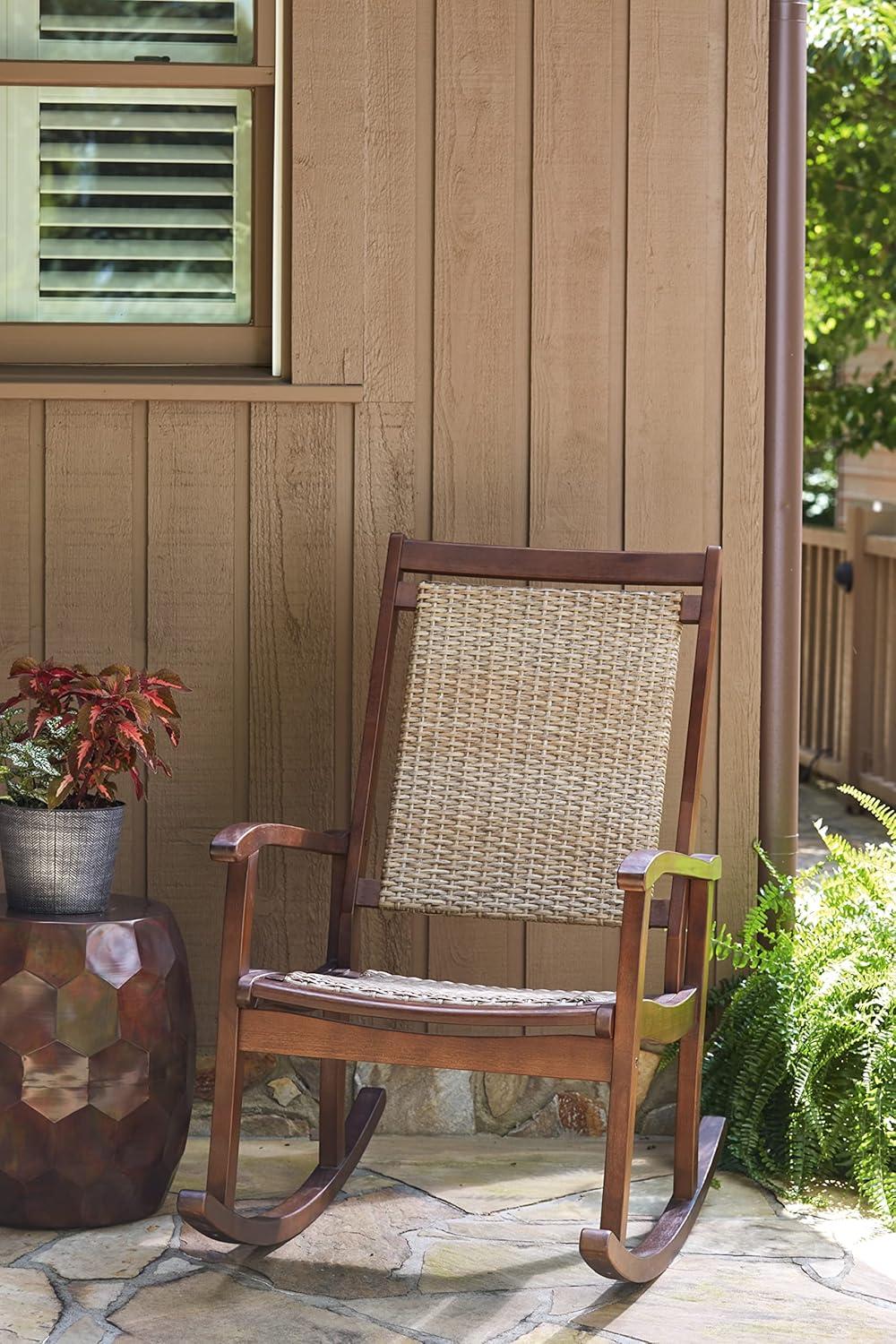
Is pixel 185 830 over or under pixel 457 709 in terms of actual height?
under

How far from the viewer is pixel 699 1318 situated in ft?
6.90

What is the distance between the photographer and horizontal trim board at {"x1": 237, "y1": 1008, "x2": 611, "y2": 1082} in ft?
6.64

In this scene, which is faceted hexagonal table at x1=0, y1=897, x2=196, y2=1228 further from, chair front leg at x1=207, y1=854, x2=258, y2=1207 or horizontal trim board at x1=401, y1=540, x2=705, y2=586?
horizontal trim board at x1=401, y1=540, x2=705, y2=586

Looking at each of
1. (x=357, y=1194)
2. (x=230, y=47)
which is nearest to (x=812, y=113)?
(x=230, y=47)

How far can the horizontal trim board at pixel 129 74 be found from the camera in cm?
281

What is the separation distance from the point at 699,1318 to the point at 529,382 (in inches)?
60.1

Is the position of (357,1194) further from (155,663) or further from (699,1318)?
(155,663)

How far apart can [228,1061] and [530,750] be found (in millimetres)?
722

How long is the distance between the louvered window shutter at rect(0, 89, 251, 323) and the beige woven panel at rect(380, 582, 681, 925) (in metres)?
0.76

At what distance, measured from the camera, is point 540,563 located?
8.56 ft

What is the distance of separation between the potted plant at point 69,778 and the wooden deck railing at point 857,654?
11.6 ft

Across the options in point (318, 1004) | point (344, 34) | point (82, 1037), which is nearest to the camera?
point (318, 1004)

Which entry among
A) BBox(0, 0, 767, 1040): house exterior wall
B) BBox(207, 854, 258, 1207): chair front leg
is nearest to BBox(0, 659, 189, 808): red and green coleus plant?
BBox(207, 854, 258, 1207): chair front leg

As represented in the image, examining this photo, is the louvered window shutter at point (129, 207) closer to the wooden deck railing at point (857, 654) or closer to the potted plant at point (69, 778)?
the potted plant at point (69, 778)
